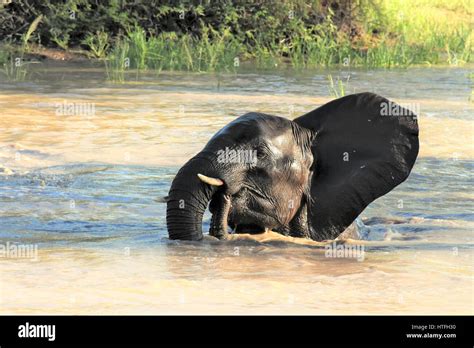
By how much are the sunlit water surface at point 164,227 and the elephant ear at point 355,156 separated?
0.25m

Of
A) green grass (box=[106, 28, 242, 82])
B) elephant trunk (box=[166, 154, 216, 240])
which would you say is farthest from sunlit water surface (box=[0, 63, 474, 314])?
green grass (box=[106, 28, 242, 82])

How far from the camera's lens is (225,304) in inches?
220

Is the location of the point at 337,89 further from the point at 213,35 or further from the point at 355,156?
the point at 355,156

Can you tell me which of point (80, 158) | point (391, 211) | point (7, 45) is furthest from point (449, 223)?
point (7, 45)

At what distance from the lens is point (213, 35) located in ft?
64.2

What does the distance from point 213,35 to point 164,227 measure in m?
12.0

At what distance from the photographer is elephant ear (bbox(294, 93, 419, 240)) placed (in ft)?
24.0

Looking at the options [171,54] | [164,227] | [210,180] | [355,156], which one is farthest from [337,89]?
[210,180]

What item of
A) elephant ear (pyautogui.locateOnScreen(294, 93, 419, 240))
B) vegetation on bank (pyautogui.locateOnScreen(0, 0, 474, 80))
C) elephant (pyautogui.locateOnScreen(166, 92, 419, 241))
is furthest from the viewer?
vegetation on bank (pyautogui.locateOnScreen(0, 0, 474, 80))

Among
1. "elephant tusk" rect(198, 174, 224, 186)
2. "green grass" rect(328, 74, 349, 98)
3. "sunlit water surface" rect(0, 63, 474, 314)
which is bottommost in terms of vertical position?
"sunlit water surface" rect(0, 63, 474, 314)

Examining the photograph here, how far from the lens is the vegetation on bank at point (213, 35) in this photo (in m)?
18.7

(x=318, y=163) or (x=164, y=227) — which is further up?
(x=318, y=163)

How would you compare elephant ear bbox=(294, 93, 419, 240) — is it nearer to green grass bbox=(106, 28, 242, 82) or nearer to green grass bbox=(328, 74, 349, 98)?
green grass bbox=(328, 74, 349, 98)

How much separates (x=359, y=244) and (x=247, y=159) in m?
1.04
